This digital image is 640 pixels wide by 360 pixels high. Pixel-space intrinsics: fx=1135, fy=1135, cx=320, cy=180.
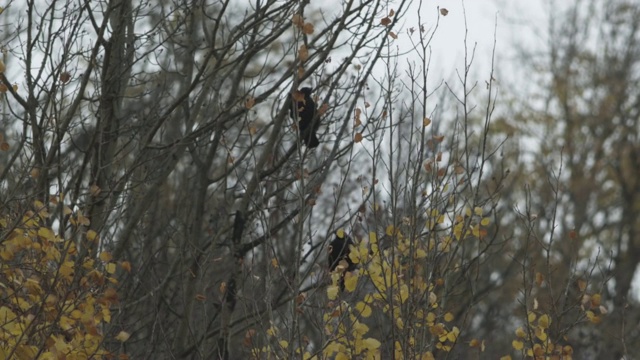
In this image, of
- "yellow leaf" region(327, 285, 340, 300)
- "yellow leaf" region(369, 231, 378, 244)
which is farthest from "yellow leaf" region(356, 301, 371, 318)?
"yellow leaf" region(369, 231, 378, 244)

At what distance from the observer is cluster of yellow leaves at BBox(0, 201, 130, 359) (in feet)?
20.7

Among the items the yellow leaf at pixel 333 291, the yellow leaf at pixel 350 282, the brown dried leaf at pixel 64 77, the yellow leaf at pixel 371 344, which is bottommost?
the yellow leaf at pixel 371 344

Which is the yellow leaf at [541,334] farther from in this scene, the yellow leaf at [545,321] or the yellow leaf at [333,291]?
the yellow leaf at [333,291]

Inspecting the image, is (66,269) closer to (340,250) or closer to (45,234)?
(45,234)

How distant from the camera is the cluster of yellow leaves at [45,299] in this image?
630 centimetres

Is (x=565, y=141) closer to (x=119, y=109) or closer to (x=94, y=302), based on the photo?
(x=119, y=109)

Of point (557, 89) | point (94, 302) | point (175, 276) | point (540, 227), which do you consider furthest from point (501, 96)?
point (94, 302)

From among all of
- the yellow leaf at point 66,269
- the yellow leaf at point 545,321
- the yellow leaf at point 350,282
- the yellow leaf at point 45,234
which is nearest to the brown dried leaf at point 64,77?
the yellow leaf at point 45,234

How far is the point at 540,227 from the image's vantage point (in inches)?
831

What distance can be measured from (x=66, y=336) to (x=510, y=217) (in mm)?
14156

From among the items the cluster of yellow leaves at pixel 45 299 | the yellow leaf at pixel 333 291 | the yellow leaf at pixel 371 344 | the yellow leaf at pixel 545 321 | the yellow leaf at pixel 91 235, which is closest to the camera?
the cluster of yellow leaves at pixel 45 299

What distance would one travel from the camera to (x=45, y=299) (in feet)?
19.6

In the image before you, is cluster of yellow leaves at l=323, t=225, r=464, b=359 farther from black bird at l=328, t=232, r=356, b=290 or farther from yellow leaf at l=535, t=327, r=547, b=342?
yellow leaf at l=535, t=327, r=547, b=342

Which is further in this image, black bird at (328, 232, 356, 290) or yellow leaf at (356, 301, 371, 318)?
black bird at (328, 232, 356, 290)
